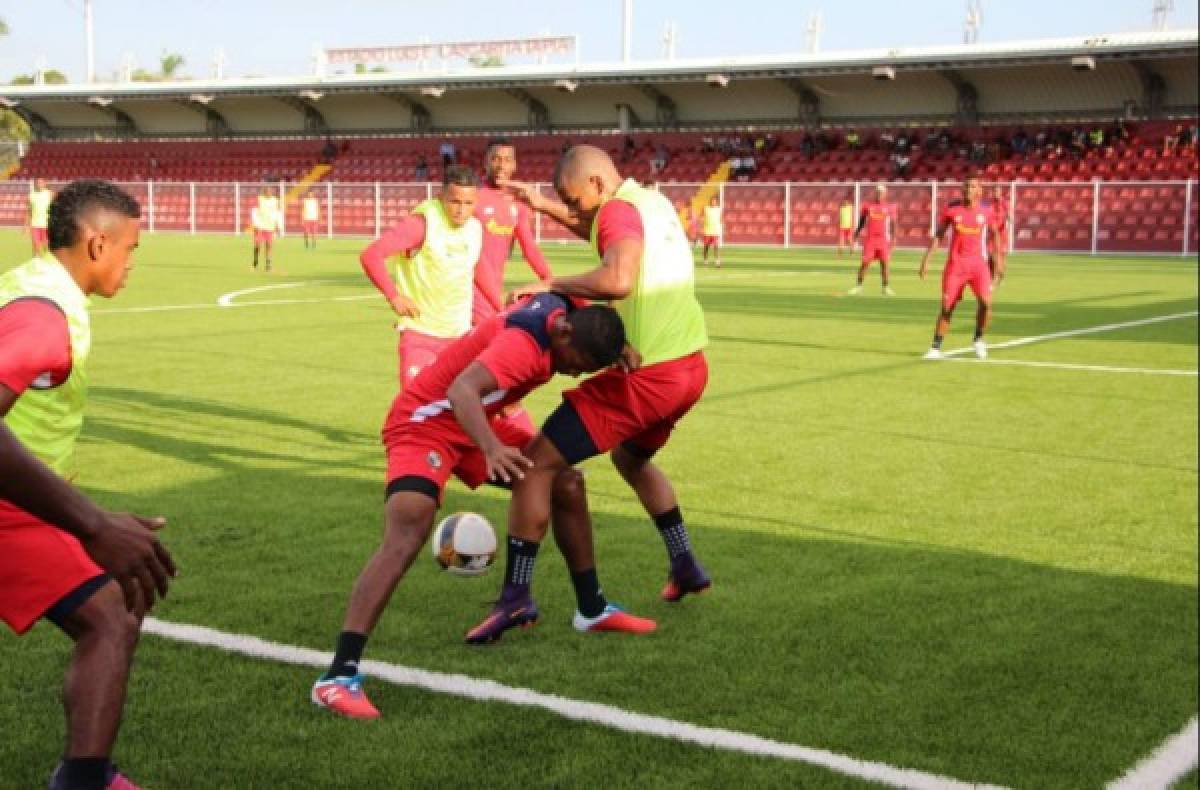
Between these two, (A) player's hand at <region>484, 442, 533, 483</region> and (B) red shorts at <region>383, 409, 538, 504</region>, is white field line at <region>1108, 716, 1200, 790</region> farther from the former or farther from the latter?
(B) red shorts at <region>383, 409, 538, 504</region>

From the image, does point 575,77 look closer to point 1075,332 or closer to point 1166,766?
point 1075,332

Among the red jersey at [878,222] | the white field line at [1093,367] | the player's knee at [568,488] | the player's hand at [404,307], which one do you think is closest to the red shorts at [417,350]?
the player's hand at [404,307]

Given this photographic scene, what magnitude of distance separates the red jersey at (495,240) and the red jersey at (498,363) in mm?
3697

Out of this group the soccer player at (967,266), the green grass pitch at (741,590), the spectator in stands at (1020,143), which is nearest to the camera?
the green grass pitch at (741,590)

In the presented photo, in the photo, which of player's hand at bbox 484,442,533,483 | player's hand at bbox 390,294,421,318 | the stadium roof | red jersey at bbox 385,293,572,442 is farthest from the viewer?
the stadium roof

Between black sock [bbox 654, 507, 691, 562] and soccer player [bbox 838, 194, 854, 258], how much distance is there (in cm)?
3589

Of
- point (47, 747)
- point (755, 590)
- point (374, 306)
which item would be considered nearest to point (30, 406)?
point (47, 747)

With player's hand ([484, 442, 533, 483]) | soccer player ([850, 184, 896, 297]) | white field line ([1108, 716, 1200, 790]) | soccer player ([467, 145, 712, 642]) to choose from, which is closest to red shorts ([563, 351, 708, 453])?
soccer player ([467, 145, 712, 642])

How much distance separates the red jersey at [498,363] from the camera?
511 centimetres

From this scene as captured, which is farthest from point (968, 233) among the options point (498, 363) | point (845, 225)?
point (845, 225)

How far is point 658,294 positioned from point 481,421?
1.26m

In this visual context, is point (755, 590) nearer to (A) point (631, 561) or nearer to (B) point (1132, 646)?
(A) point (631, 561)

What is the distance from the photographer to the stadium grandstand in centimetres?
4325

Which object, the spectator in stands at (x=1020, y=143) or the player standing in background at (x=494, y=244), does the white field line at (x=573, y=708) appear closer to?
the player standing in background at (x=494, y=244)
